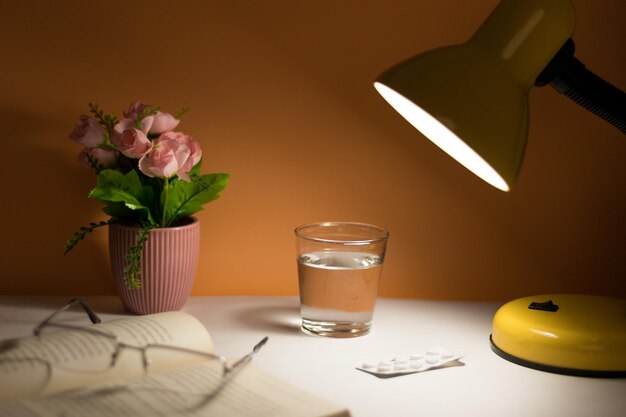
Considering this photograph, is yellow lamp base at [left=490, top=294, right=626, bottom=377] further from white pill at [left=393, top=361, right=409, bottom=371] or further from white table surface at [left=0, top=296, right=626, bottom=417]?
white pill at [left=393, top=361, right=409, bottom=371]

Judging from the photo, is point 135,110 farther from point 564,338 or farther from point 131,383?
point 564,338

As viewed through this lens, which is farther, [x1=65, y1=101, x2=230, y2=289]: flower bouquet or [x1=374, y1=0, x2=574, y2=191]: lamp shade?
[x1=65, y1=101, x2=230, y2=289]: flower bouquet

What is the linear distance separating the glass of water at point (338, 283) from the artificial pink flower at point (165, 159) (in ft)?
0.66

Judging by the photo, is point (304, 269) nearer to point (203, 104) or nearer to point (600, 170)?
point (203, 104)

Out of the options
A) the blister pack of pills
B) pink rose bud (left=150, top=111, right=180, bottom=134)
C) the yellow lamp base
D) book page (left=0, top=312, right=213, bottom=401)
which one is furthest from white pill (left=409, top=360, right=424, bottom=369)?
pink rose bud (left=150, top=111, right=180, bottom=134)

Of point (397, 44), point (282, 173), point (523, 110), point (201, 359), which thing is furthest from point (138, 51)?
point (523, 110)

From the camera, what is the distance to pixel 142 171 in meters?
1.21

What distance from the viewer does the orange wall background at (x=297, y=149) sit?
4.41 ft

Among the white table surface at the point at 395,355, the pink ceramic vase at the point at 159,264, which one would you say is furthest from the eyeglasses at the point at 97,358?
the pink ceramic vase at the point at 159,264

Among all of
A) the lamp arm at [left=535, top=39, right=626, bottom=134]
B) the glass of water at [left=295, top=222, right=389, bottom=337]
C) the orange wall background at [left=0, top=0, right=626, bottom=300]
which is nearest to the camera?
the lamp arm at [left=535, top=39, right=626, bottom=134]

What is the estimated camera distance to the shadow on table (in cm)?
125

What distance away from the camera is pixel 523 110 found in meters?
0.92

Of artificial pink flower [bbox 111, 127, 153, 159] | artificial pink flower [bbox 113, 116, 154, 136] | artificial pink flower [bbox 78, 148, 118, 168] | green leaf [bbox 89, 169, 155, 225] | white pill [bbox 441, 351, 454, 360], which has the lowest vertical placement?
white pill [bbox 441, 351, 454, 360]

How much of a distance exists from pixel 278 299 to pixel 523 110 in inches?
24.8
